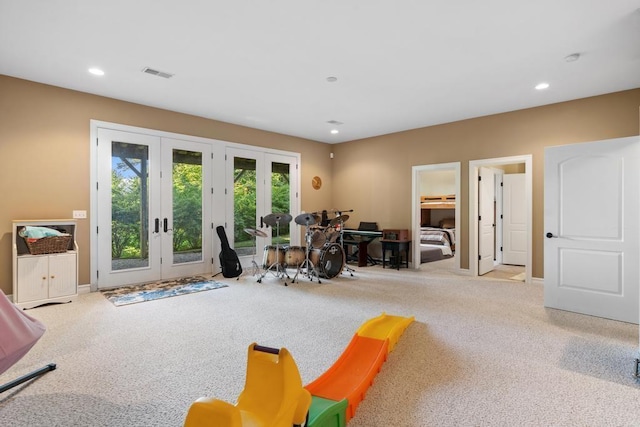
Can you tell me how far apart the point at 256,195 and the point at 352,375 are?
499cm

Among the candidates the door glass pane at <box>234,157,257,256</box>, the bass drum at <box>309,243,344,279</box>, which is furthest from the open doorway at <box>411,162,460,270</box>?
the door glass pane at <box>234,157,257,256</box>

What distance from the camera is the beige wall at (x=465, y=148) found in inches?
191

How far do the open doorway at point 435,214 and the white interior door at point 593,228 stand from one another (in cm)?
231

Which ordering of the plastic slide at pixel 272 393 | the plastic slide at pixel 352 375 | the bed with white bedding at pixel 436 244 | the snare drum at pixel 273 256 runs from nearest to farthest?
the plastic slide at pixel 272 393, the plastic slide at pixel 352 375, the snare drum at pixel 273 256, the bed with white bedding at pixel 436 244

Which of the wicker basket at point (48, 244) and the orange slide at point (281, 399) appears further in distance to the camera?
the wicker basket at point (48, 244)

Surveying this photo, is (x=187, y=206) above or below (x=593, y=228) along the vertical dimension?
above

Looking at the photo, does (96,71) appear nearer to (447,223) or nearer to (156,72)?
(156,72)

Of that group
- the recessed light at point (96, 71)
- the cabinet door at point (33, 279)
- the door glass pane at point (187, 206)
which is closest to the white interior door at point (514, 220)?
the door glass pane at point (187, 206)

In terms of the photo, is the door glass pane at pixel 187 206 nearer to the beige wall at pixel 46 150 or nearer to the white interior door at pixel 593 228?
the beige wall at pixel 46 150

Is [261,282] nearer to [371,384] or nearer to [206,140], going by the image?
[206,140]

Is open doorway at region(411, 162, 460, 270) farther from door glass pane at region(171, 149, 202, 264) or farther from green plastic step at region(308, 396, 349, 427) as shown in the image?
green plastic step at region(308, 396, 349, 427)

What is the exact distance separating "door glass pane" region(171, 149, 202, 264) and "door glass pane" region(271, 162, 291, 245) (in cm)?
164

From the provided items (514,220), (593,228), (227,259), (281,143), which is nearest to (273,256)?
(227,259)

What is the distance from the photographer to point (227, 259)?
586 centimetres
